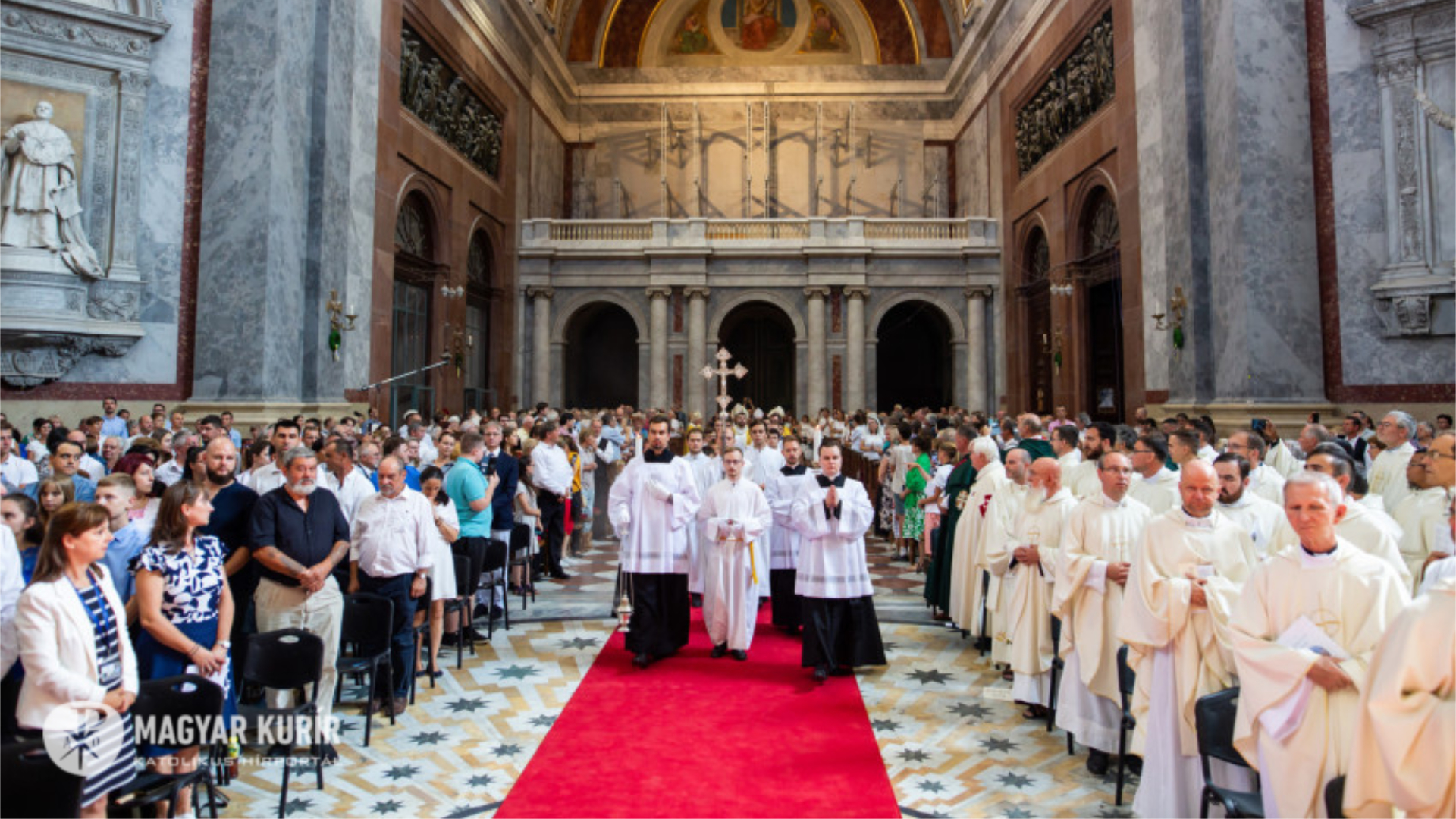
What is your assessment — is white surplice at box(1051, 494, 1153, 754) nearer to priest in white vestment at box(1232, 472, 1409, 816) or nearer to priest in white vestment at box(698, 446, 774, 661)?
priest in white vestment at box(1232, 472, 1409, 816)

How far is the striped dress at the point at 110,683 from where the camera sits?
3410 millimetres

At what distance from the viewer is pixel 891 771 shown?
506 centimetres

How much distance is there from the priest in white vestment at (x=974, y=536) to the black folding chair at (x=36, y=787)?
6.06 metres

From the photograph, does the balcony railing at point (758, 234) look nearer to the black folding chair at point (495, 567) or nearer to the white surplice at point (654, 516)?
the black folding chair at point (495, 567)

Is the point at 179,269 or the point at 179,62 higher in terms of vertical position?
the point at 179,62

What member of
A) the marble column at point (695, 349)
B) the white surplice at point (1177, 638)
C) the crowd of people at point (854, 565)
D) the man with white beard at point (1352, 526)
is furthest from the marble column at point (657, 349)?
the white surplice at point (1177, 638)

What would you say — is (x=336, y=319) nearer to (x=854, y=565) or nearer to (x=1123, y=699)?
(x=854, y=565)

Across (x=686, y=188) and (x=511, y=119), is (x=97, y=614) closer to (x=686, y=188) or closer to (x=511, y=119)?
(x=511, y=119)

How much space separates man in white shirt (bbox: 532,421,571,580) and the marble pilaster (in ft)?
46.8

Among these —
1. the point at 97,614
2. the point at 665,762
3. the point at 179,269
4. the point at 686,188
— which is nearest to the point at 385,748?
the point at 665,762

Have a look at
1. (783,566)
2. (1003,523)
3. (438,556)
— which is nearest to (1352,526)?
(1003,523)

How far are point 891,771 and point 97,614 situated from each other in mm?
4085

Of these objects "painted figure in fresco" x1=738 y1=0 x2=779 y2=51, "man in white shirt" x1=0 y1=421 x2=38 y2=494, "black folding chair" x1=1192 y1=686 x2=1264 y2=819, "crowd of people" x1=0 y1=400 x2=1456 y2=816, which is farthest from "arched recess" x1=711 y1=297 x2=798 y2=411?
"black folding chair" x1=1192 y1=686 x2=1264 y2=819

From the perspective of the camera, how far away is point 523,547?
8.71 metres
